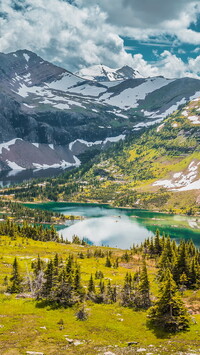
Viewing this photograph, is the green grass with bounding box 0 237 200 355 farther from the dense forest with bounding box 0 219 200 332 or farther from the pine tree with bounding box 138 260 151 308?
the pine tree with bounding box 138 260 151 308

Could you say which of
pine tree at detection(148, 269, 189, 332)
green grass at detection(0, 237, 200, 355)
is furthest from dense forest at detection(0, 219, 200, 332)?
green grass at detection(0, 237, 200, 355)

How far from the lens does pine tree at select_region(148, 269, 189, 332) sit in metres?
40.8

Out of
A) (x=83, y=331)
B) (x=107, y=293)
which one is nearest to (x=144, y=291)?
(x=107, y=293)

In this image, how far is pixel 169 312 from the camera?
1672 inches

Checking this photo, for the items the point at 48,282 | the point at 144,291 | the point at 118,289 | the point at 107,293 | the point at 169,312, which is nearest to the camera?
the point at 169,312

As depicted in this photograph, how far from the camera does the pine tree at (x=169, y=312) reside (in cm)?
4084

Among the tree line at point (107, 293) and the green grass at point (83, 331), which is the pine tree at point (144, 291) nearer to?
the tree line at point (107, 293)

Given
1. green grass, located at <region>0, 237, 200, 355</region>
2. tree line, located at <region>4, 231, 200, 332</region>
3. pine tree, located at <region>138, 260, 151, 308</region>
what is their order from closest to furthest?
green grass, located at <region>0, 237, 200, 355</region>
tree line, located at <region>4, 231, 200, 332</region>
pine tree, located at <region>138, 260, 151, 308</region>

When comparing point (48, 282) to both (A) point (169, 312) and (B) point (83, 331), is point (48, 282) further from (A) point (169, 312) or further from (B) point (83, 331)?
(A) point (169, 312)

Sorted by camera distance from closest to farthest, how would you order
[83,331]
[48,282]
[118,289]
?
[83,331] → [48,282] → [118,289]

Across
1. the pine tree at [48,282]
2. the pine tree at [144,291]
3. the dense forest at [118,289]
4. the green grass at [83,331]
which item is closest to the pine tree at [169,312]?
the dense forest at [118,289]

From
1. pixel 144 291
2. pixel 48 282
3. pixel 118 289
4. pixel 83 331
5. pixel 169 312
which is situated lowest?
pixel 118 289

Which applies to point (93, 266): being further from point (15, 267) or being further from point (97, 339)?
point (97, 339)

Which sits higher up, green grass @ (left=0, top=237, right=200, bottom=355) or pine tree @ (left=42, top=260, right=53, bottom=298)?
pine tree @ (left=42, top=260, right=53, bottom=298)
